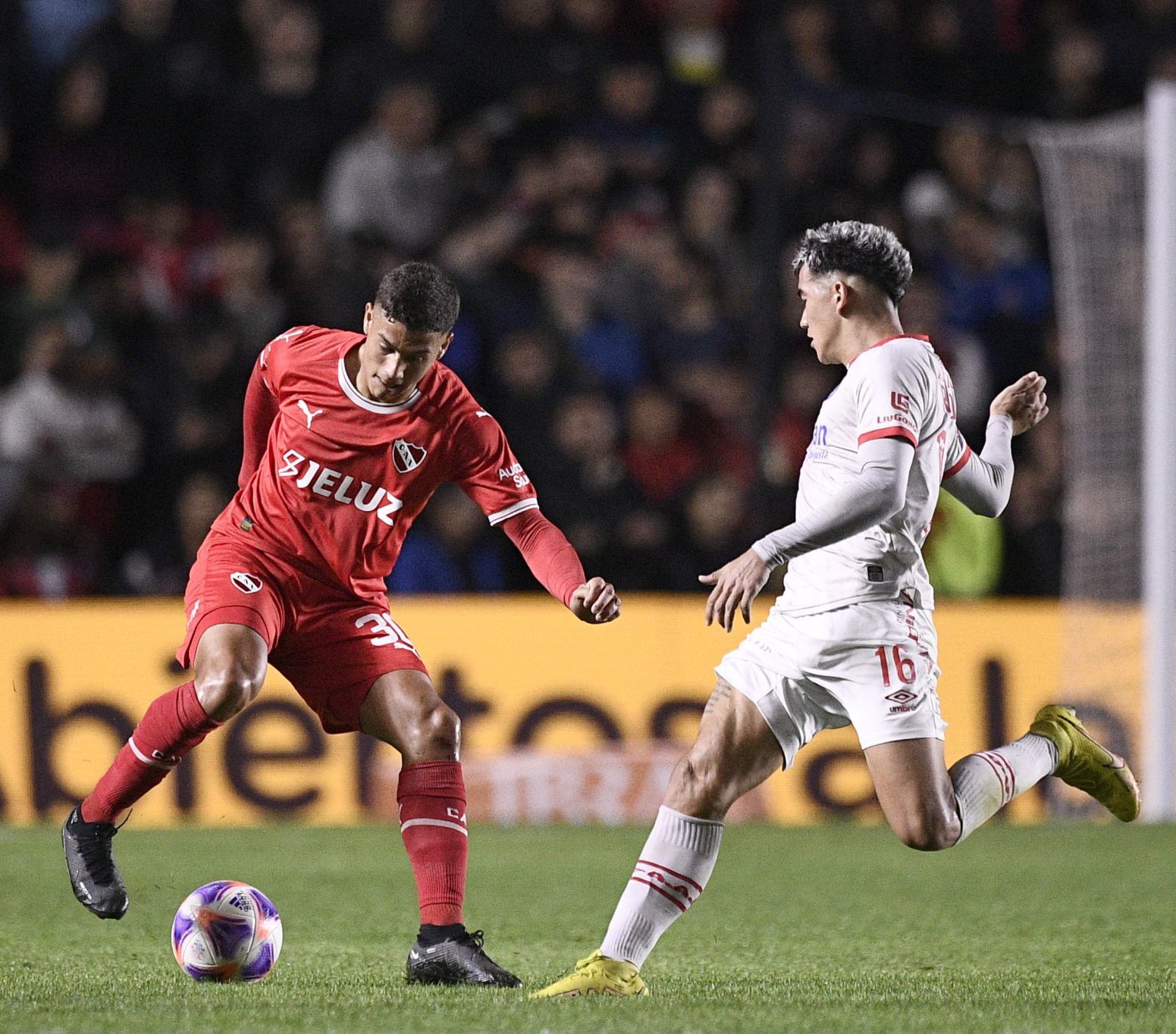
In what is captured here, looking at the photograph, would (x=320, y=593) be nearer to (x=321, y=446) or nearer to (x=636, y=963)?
(x=321, y=446)

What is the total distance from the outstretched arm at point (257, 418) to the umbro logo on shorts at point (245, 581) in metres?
0.45

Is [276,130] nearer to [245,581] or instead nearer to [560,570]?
[245,581]

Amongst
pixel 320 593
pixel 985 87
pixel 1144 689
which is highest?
pixel 985 87

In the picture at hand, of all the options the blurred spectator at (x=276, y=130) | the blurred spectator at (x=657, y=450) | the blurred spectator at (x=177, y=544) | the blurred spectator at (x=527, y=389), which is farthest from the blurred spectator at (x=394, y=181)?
the blurred spectator at (x=177, y=544)

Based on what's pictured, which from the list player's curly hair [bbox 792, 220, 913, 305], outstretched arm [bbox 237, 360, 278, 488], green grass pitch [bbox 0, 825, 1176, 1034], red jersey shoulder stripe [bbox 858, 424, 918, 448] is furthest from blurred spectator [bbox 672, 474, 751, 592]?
red jersey shoulder stripe [bbox 858, 424, 918, 448]

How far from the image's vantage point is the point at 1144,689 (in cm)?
977

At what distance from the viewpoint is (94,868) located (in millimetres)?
4863

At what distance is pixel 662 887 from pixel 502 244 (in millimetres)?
7682

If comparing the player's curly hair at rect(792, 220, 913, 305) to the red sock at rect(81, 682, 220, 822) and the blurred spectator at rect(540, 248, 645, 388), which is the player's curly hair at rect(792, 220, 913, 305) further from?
the blurred spectator at rect(540, 248, 645, 388)

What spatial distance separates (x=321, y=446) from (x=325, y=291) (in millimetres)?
6328

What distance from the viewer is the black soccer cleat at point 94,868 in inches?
189

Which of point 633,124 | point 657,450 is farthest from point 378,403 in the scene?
point 633,124

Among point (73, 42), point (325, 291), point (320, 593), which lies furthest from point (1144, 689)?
point (73, 42)

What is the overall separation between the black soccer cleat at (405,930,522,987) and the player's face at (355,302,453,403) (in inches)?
58.0
